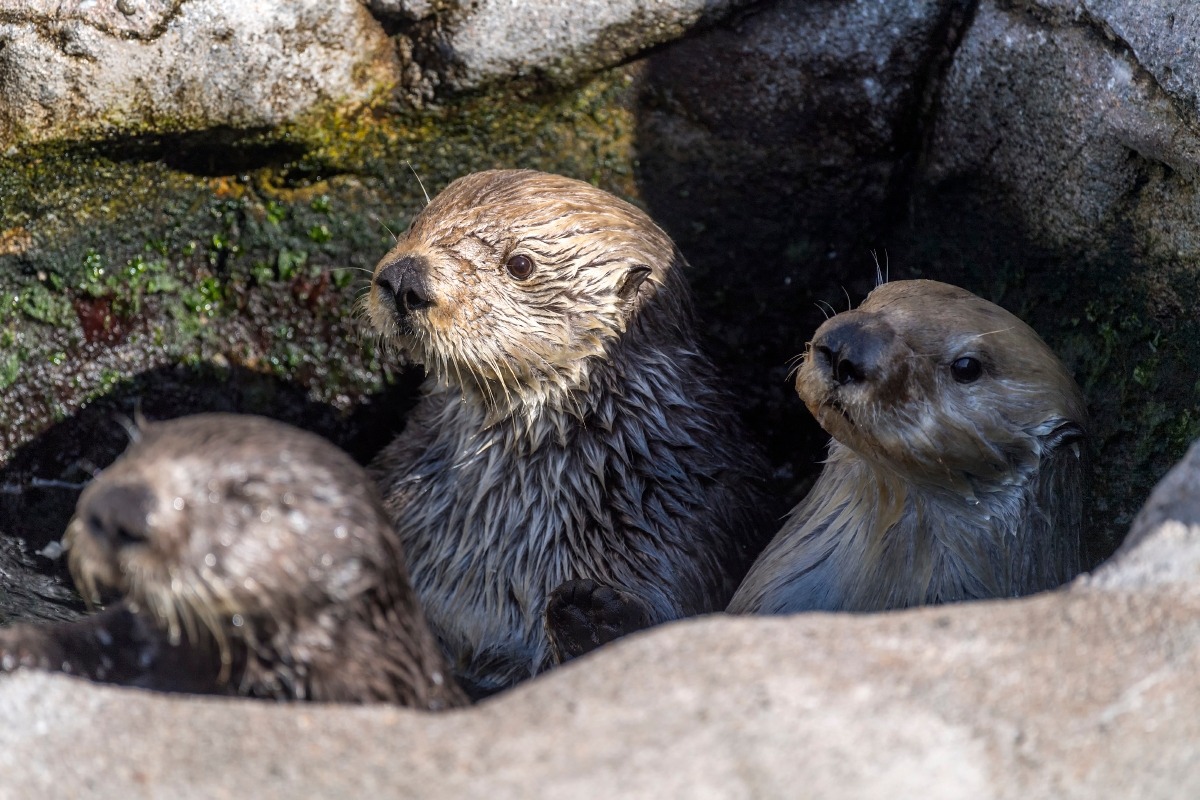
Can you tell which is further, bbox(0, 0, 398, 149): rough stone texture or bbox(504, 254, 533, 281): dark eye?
bbox(0, 0, 398, 149): rough stone texture

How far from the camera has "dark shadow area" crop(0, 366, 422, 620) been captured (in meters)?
5.10

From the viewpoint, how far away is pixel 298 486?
108 inches

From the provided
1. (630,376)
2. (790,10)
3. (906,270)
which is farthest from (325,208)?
(906,270)

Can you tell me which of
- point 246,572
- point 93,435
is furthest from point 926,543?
point 93,435

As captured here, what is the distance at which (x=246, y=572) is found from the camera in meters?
2.64

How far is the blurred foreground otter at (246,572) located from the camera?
2.61 metres

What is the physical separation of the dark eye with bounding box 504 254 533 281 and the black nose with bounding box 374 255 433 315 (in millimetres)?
314

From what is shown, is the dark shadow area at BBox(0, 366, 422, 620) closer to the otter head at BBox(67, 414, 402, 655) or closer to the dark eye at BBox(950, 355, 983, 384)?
the otter head at BBox(67, 414, 402, 655)

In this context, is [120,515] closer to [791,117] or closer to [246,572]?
[246,572]

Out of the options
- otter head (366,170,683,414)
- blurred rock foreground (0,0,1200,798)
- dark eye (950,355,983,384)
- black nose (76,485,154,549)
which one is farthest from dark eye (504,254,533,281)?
black nose (76,485,154,549)

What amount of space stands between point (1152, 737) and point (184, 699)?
178cm

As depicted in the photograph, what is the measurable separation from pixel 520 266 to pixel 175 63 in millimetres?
1514

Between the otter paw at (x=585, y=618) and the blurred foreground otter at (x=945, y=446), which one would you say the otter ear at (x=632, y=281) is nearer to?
the blurred foreground otter at (x=945, y=446)

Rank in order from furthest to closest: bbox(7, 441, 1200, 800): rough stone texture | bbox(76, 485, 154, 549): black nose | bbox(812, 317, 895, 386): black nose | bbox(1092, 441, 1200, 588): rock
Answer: bbox(812, 317, 895, 386): black nose
bbox(1092, 441, 1200, 588): rock
bbox(76, 485, 154, 549): black nose
bbox(7, 441, 1200, 800): rough stone texture
